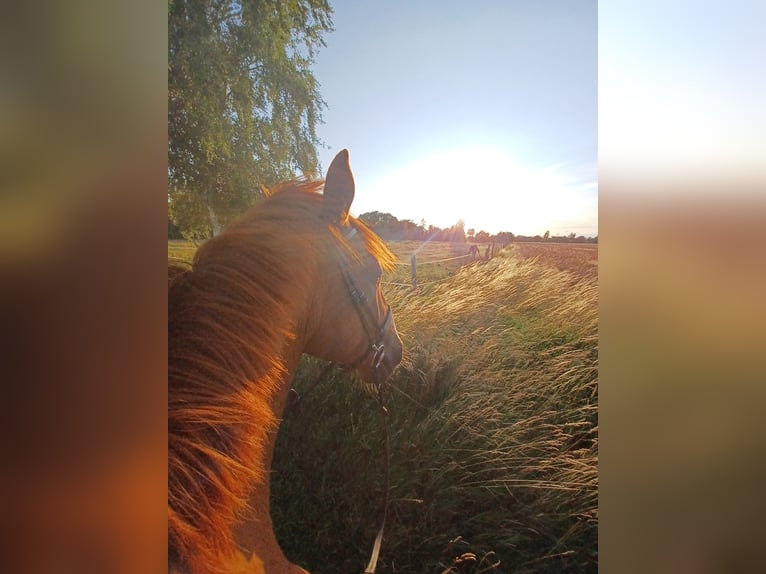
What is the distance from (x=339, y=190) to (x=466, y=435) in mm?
1046

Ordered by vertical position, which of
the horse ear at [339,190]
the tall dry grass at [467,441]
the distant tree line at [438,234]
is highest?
the horse ear at [339,190]

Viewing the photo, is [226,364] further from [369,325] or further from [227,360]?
[369,325]

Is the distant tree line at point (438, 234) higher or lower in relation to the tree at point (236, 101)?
lower

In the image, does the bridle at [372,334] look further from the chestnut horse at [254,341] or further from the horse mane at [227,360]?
the horse mane at [227,360]

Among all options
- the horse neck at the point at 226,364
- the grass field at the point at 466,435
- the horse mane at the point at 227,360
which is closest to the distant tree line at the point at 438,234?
the grass field at the point at 466,435

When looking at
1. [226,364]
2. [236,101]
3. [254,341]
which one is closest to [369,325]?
[254,341]

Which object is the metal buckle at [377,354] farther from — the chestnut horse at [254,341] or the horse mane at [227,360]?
the horse mane at [227,360]

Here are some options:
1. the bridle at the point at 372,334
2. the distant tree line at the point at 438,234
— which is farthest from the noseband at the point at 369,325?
the distant tree line at the point at 438,234

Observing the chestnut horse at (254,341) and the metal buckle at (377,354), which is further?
the metal buckle at (377,354)

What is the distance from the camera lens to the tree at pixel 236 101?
1.44 metres
